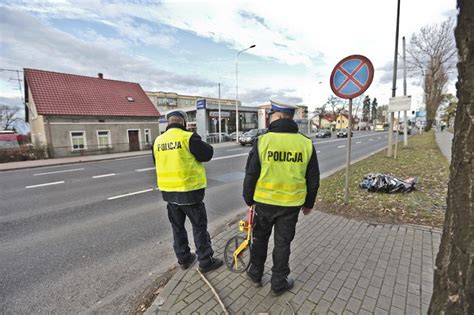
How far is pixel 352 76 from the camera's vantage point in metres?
4.40

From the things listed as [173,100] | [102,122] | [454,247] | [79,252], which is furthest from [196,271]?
[173,100]

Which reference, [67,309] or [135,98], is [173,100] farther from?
[67,309]

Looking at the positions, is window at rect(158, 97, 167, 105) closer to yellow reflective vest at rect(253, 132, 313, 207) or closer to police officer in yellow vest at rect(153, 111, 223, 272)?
police officer in yellow vest at rect(153, 111, 223, 272)

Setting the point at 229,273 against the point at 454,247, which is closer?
the point at 454,247

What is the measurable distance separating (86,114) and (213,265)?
71.1ft

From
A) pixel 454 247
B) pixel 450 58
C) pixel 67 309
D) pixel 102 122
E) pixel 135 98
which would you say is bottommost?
pixel 67 309

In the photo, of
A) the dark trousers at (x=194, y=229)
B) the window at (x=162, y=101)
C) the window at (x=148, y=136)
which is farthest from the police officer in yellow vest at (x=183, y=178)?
the window at (x=162, y=101)

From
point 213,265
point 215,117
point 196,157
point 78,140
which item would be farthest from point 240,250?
point 215,117

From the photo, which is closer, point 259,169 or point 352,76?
point 259,169

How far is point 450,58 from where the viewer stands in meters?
21.9

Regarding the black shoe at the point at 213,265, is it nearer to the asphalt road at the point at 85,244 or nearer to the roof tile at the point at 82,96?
the asphalt road at the point at 85,244

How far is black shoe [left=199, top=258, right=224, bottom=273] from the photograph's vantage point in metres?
2.82

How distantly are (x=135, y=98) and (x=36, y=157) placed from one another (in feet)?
35.7

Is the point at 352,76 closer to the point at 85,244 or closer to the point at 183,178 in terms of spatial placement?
the point at 183,178
